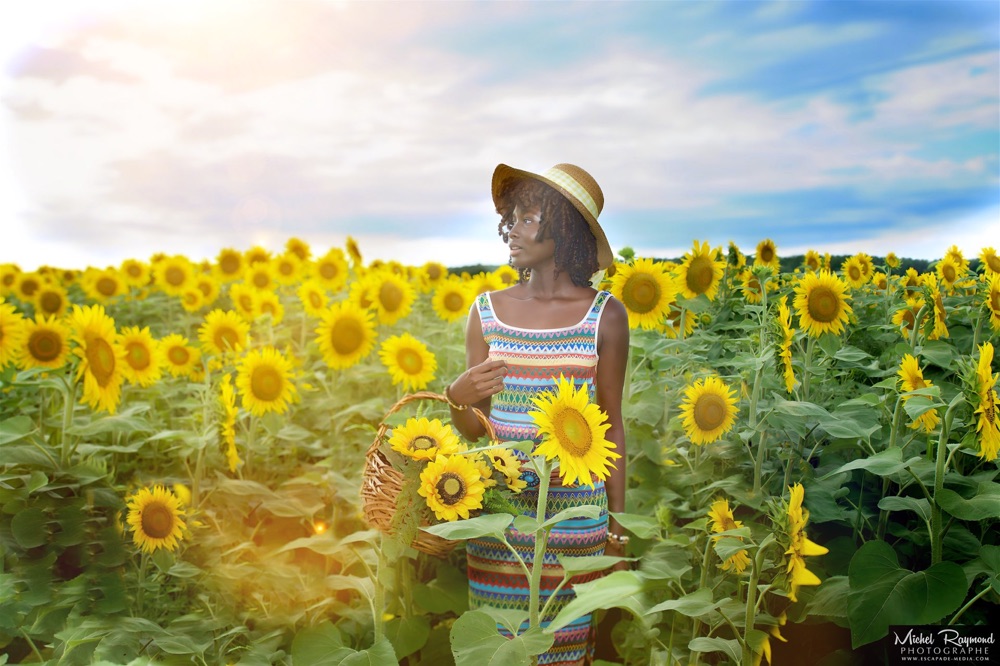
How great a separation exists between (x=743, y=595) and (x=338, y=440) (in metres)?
2.13

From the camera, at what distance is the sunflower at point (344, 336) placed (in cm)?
390

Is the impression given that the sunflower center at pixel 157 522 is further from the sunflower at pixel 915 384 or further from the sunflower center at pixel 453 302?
the sunflower center at pixel 453 302

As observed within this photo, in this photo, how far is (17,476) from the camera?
9.39 feet

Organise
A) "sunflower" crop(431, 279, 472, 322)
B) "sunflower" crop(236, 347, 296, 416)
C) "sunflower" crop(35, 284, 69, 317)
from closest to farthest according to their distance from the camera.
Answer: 1. "sunflower" crop(236, 347, 296, 416)
2. "sunflower" crop(431, 279, 472, 322)
3. "sunflower" crop(35, 284, 69, 317)

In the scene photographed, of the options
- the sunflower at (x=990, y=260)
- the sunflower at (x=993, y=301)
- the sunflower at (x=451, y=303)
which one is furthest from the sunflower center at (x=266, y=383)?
the sunflower at (x=990, y=260)

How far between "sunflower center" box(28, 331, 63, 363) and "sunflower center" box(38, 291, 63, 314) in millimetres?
2985

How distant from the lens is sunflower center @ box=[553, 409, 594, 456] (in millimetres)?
1825

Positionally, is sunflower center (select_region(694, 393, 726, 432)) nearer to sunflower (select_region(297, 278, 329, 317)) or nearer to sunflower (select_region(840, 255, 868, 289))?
sunflower (select_region(840, 255, 868, 289))

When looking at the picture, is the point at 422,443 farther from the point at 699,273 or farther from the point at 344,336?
the point at 344,336

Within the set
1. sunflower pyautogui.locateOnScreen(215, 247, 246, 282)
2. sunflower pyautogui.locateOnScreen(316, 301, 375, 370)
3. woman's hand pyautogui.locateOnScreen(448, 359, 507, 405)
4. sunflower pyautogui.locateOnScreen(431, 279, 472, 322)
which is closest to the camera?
woman's hand pyautogui.locateOnScreen(448, 359, 507, 405)

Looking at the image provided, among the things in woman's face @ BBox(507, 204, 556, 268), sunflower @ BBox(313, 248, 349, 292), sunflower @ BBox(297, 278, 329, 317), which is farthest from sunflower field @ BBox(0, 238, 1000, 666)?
sunflower @ BBox(313, 248, 349, 292)

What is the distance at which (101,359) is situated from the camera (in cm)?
301

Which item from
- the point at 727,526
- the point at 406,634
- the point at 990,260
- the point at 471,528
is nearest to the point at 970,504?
the point at 727,526

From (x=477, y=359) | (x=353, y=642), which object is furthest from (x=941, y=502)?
(x=353, y=642)
